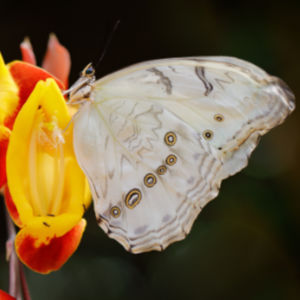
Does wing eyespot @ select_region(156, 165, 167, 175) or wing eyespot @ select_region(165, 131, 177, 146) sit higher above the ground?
wing eyespot @ select_region(165, 131, 177, 146)

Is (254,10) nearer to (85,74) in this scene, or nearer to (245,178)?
(245,178)

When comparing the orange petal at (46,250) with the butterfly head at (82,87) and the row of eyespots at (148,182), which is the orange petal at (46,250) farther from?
the butterfly head at (82,87)

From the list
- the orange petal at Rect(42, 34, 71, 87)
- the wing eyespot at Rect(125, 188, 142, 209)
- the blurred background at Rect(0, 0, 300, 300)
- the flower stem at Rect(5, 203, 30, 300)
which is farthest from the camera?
the blurred background at Rect(0, 0, 300, 300)

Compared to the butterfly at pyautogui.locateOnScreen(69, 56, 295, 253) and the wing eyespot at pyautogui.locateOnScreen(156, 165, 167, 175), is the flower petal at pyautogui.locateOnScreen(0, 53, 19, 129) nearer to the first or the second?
the butterfly at pyautogui.locateOnScreen(69, 56, 295, 253)

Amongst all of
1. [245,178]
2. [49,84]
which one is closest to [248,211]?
[245,178]

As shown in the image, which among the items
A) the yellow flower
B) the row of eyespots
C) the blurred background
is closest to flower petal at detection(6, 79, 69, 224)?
the yellow flower

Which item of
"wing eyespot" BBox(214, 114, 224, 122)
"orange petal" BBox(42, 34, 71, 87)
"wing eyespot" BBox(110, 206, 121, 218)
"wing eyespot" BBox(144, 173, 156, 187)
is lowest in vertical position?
"wing eyespot" BBox(110, 206, 121, 218)

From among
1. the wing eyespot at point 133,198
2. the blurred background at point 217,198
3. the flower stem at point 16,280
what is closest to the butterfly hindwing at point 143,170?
the wing eyespot at point 133,198

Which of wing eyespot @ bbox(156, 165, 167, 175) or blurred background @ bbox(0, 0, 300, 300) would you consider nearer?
wing eyespot @ bbox(156, 165, 167, 175)
